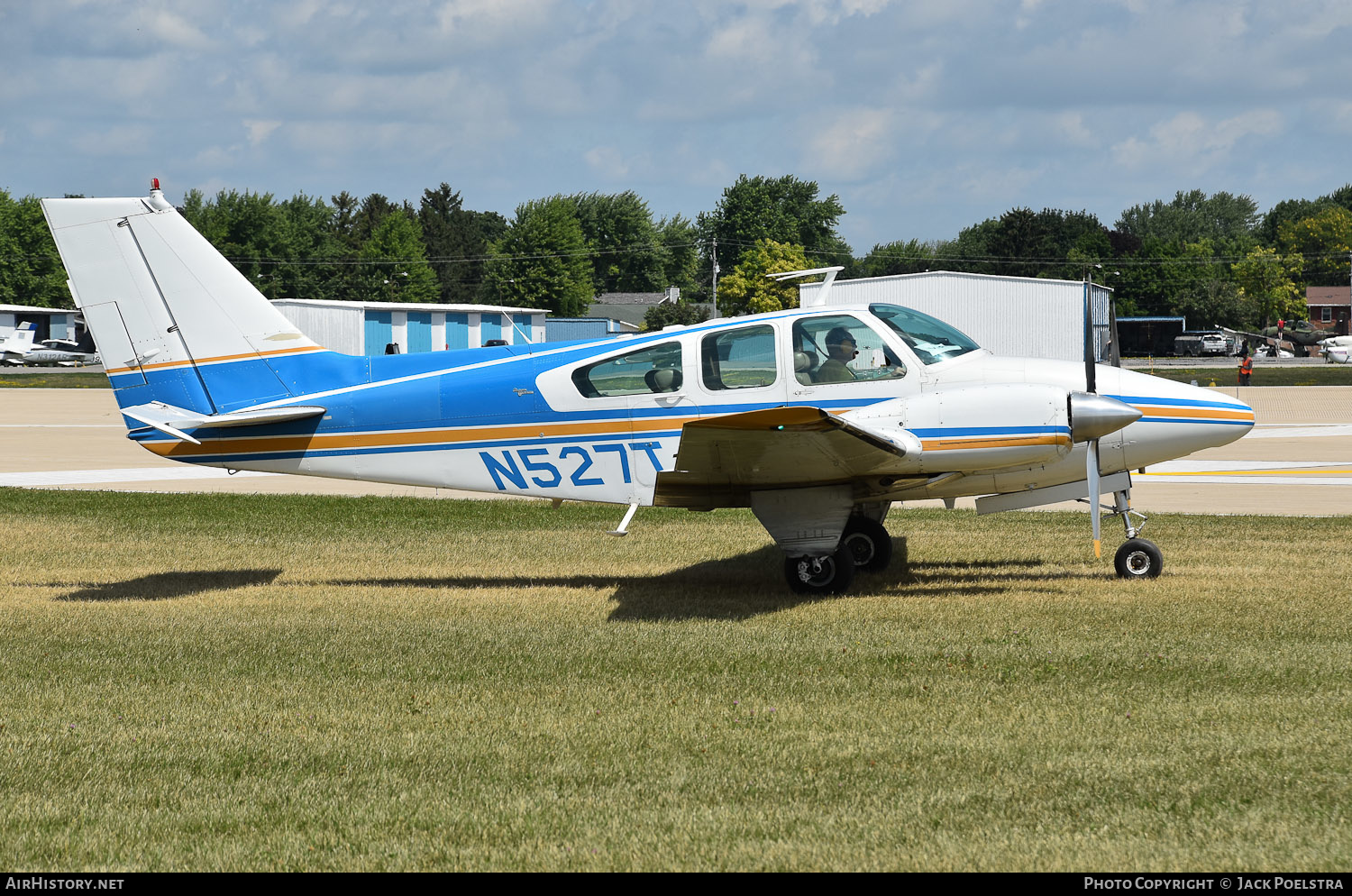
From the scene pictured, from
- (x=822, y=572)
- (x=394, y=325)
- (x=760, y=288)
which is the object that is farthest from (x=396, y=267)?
(x=822, y=572)

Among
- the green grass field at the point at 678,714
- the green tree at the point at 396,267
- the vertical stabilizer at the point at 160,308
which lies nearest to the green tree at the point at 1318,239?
the green tree at the point at 396,267

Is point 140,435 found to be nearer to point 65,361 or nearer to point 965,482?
point 965,482

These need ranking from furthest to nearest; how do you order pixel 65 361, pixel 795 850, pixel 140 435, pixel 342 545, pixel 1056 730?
pixel 65 361 < pixel 342 545 < pixel 140 435 < pixel 1056 730 < pixel 795 850

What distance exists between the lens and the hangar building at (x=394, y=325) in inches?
2264

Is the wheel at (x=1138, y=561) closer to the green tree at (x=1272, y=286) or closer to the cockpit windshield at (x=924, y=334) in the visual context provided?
the cockpit windshield at (x=924, y=334)

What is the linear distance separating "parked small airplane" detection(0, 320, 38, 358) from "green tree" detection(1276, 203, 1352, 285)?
128m

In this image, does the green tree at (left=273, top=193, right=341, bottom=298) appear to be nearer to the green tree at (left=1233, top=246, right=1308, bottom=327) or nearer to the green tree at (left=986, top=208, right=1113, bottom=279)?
the green tree at (left=986, top=208, right=1113, bottom=279)

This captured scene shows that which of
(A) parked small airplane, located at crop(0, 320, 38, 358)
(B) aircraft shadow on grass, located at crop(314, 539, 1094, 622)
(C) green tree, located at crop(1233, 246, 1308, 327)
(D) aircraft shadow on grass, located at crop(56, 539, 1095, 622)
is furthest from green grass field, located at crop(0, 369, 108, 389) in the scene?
(C) green tree, located at crop(1233, 246, 1308, 327)

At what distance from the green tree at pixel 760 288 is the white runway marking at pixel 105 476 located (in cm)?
5245

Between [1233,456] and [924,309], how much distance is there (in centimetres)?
2787

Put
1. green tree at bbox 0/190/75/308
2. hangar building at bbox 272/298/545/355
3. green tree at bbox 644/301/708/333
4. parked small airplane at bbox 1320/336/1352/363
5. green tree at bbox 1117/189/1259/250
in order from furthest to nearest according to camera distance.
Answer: green tree at bbox 1117/189/1259/250 < green tree at bbox 0/190/75/308 < green tree at bbox 644/301/708/333 < parked small airplane at bbox 1320/336/1352/363 < hangar building at bbox 272/298/545/355

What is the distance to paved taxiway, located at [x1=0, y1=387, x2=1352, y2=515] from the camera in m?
16.9

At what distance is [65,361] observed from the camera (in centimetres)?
7612

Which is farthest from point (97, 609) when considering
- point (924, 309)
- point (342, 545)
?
point (924, 309)
